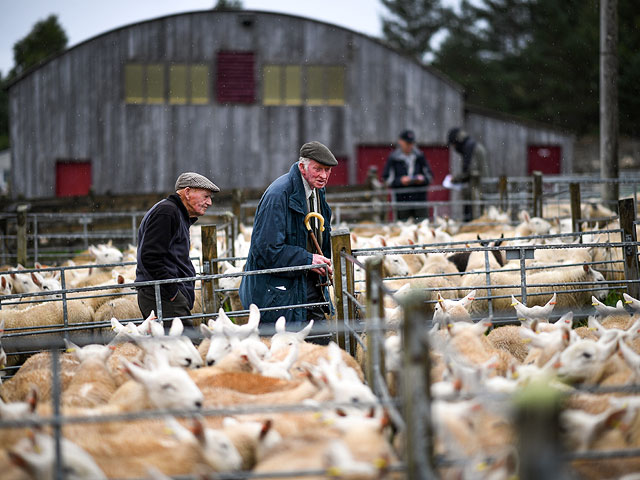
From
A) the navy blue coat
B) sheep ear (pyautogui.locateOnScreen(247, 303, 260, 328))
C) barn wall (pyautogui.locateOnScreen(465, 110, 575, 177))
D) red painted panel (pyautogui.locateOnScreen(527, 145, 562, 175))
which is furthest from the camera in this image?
red painted panel (pyautogui.locateOnScreen(527, 145, 562, 175))

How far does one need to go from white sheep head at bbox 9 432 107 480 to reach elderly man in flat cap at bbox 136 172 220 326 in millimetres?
2737

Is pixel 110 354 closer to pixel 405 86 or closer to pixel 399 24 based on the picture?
pixel 405 86

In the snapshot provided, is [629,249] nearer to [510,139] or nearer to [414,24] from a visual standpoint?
[510,139]

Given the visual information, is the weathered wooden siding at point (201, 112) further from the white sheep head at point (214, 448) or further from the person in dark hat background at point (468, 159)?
the white sheep head at point (214, 448)

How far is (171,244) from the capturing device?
231 inches

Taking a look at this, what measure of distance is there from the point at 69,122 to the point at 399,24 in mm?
34256

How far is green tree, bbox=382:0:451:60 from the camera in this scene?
5109 centimetres

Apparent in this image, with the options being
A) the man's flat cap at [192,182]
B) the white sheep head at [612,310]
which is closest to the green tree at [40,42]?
the man's flat cap at [192,182]

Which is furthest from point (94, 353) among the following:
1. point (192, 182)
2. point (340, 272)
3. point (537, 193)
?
point (537, 193)

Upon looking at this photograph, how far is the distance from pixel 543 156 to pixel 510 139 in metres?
1.54

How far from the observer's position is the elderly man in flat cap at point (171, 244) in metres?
5.75

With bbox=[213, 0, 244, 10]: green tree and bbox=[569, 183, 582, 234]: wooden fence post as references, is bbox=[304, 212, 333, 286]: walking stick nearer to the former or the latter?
bbox=[569, 183, 582, 234]: wooden fence post

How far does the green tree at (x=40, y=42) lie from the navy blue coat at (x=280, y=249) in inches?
2316

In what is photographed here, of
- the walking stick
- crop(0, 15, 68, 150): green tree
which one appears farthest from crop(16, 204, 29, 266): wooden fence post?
crop(0, 15, 68, 150): green tree
